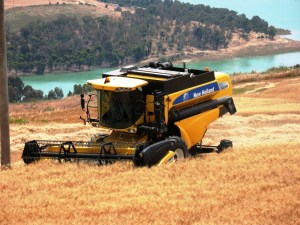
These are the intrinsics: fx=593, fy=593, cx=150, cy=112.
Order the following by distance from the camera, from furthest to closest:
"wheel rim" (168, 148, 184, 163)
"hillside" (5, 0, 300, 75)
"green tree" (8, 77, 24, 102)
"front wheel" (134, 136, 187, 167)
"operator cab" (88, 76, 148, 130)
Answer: "hillside" (5, 0, 300, 75) < "green tree" (8, 77, 24, 102) < "operator cab" (88, 76, 148, 130) < "wheel rim" (168, 148, 184, 163) < "front wheel" (134, 136, 187, 167)

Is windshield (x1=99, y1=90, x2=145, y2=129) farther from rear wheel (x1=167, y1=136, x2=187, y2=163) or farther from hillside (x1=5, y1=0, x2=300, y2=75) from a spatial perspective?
hillside (x1=5, y1=0, x2=300, y2=75)

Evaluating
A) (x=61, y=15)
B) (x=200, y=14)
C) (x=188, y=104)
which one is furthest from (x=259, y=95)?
(x=200, y=14)

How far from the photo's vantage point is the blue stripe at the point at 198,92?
50.2 ft

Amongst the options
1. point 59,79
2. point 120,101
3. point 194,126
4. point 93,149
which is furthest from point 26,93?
point 93,149

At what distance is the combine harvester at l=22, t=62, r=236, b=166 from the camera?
14.2m

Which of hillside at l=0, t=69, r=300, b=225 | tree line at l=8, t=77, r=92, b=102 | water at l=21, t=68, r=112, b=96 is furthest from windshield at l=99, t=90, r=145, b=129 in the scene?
water at l=21, t=68, r=112, b=96

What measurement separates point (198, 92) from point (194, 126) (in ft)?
3.06

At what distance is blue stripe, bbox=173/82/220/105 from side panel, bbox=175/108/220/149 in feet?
1.86

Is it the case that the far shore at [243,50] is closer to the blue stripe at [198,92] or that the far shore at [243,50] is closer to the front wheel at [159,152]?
the blue stripe at [198,92]

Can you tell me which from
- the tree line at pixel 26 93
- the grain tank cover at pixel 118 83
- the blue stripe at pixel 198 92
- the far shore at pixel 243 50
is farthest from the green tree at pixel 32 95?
the grain tank cover at pixel 118 83

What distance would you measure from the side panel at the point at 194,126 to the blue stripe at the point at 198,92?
0.57 metres

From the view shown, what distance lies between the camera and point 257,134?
23.6 m

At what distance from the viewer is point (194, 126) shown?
16156 mm

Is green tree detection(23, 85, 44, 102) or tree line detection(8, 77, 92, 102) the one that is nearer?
tree line detection(8, 77, 92, 102)
